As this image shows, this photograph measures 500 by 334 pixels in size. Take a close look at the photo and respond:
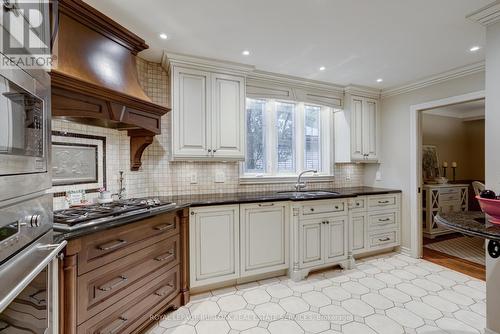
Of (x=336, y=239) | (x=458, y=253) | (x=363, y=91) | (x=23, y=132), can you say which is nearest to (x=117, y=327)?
(x=23, y=132)

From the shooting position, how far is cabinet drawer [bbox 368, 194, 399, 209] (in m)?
3.29

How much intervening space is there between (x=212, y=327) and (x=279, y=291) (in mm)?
805

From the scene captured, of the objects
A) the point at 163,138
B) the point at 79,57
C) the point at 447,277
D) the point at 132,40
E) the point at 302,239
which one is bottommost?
the point at 447,277

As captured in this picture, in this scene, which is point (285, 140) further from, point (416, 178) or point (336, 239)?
point (416, 178)

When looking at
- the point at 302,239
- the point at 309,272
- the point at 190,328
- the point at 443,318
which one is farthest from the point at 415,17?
the point at 190,328

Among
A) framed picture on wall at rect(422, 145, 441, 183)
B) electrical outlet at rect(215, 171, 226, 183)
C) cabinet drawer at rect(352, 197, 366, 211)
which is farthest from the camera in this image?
framed picture on wall at rect(422, 145, 441, 183)

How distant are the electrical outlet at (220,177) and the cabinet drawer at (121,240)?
95cm

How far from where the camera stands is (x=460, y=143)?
18.0 feet

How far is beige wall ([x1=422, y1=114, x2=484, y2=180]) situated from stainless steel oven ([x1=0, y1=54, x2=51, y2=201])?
6.06m

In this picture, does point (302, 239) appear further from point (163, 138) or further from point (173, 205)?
point (163, 138)

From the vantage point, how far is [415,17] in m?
1.90

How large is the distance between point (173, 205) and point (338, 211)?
189cm

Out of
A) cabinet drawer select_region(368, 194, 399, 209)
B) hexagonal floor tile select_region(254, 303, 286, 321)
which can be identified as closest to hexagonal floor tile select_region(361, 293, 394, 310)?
hexagonal floor tile select_region(254, 303, 286, 321)

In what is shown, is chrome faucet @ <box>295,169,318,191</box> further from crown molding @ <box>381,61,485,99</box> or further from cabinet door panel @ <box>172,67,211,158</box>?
crown molding @ <box>381,61,485,99</box>
